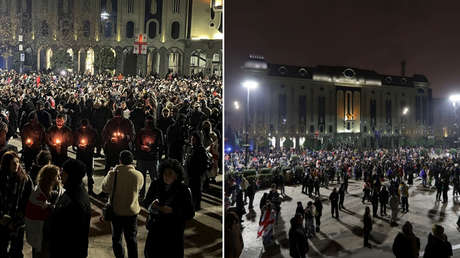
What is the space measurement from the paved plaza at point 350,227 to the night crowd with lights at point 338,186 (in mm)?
99

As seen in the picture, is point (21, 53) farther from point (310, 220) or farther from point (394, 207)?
point (394, 207)

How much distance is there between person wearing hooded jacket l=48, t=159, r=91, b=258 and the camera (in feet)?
7.35

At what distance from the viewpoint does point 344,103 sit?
39.7ft

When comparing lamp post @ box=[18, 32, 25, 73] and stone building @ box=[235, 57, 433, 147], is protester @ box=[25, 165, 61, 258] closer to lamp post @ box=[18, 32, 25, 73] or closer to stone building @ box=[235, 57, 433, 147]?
lamp post @ box=[18, 32, 25, 73]

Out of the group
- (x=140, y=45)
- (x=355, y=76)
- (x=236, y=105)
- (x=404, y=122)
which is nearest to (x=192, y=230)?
(x=140, y=45)

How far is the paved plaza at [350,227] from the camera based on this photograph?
6.07m

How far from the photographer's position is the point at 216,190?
12.6 ft

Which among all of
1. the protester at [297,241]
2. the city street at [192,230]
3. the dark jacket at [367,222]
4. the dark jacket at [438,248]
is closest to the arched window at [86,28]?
the city street at [192,230]

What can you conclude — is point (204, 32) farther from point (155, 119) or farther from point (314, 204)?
point (314, 204)

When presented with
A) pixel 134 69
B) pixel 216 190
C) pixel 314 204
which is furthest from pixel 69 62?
pixel 314 204

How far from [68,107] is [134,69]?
2.48 feet

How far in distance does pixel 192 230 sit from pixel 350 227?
4.43 m

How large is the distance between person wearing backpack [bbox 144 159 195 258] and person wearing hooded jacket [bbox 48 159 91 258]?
399 millimetres

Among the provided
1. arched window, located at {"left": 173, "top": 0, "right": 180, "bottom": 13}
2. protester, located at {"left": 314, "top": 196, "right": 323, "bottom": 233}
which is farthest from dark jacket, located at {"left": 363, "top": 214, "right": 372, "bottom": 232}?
arched window, located at {"left": 173, "top": 0, "right": 180, "bottom": 13}
